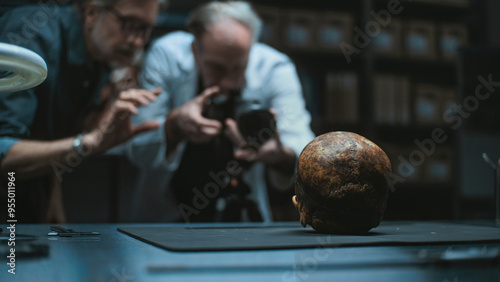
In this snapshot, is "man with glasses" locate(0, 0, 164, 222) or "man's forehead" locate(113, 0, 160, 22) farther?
"man's forehead" locate(113, 0, 160, 22)

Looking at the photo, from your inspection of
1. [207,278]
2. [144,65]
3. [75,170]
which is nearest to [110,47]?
[144,65]

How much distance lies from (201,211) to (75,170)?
56cm

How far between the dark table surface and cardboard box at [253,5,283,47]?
6.51ft

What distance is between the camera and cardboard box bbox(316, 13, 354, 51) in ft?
8.90

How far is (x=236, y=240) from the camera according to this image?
30.0 inches

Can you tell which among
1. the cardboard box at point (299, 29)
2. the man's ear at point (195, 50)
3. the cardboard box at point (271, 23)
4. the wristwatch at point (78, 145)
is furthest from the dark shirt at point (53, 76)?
the cardboard box at point (299, 29)

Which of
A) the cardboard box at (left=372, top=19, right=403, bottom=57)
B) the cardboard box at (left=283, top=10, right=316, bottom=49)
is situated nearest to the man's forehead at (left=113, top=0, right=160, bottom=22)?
the cardboard box at (left=283, top=10, right=316, bottom=49)

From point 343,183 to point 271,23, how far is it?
1.89m

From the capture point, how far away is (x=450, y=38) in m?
2.98

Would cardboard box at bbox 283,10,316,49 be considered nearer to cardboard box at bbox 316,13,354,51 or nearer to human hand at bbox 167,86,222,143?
cardboard box at bbox 316,13,354,51

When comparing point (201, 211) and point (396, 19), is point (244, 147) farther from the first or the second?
point (396, 19)

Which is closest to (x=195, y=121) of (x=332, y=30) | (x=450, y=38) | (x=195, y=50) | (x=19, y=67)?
(x=195, y=50)

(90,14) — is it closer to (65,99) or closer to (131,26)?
(131,26)

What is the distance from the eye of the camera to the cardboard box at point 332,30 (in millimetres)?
2713
